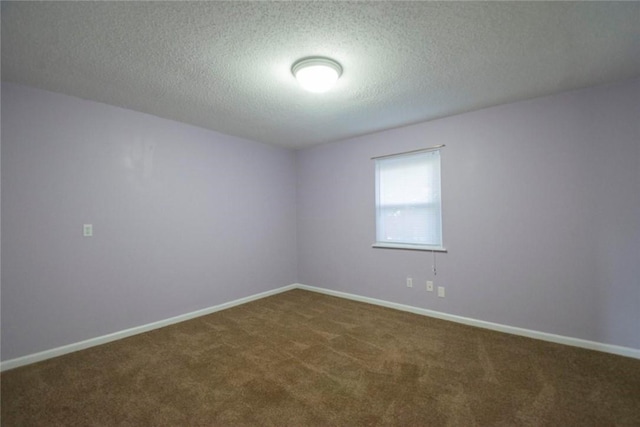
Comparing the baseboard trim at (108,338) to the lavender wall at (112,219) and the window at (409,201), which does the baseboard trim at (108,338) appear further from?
the window at (409,201)

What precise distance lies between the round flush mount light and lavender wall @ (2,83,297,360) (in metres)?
2.03

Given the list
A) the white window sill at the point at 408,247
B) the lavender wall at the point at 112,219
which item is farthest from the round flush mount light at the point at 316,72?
the white window sill at the point at 408,247

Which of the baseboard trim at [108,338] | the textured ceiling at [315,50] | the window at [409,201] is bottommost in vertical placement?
the baseboard trim at [108,338]

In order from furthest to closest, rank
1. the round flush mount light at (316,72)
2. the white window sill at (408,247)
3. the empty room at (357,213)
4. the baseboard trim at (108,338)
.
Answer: the white window sill at (408,247), the baseboard trim at (108,338), the round flush mount light at (316,72), the empty room at (357,213)

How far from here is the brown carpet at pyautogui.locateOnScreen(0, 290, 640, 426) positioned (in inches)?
66.9

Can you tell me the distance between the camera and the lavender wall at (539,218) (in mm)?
2402

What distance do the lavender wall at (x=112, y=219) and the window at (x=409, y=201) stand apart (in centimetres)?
192

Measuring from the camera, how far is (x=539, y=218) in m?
2.74

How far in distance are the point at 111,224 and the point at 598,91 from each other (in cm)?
486

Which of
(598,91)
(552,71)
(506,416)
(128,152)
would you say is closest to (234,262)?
(128,152)

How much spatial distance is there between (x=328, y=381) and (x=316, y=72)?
91.8 inches

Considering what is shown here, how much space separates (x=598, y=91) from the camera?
2.50m

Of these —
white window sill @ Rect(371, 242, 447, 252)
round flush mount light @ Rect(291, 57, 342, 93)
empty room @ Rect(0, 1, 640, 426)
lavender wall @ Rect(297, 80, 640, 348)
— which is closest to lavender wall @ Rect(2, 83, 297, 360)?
empty room @ Rect(0, 1, 640, 426)

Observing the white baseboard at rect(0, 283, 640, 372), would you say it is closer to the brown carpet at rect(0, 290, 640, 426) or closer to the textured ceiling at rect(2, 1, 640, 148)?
the brown carpet at rect(0, 290, 640, 426)
